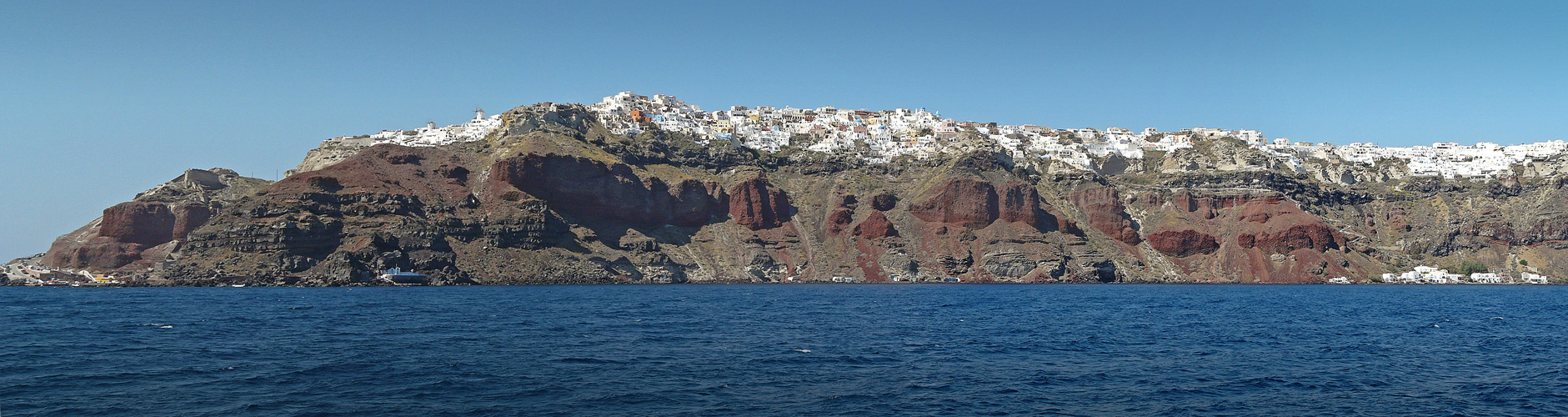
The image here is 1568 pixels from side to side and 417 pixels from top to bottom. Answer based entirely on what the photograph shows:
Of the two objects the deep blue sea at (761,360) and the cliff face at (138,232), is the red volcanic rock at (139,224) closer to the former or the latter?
the cliff face at (138,232)

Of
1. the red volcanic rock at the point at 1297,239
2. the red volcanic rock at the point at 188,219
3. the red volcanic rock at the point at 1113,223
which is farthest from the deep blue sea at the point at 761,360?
the red volcanic rock at the point at 1113,223

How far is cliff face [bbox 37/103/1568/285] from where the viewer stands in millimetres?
148125

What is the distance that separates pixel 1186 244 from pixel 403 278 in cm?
13606

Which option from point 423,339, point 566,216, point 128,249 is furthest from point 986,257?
point 128,249

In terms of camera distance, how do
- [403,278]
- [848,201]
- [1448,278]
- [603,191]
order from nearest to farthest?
[403,278]
[603,191]
[1448,278]
[848,201]

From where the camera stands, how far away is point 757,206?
190625 millimetres

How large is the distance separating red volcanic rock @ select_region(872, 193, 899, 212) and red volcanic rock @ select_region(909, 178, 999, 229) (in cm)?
648

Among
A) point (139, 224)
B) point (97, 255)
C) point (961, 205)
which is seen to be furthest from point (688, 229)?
point (97, 255)

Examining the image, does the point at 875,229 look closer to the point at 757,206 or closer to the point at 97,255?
the point at 757,206

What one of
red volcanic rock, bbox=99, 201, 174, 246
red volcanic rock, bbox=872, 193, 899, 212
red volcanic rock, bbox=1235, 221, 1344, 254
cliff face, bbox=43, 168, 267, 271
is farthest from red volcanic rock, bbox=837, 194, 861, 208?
red volcanic rock, bbox=99, 201, 174, 246

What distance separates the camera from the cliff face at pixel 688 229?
148125mm

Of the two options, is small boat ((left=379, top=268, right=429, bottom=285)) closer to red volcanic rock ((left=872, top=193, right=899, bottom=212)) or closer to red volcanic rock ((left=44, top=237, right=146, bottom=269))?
red volcanic rock ((left=44, top=237, right=146, bottom=269))

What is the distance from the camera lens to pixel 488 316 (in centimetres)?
7650

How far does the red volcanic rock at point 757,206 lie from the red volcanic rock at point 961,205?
25.9m
